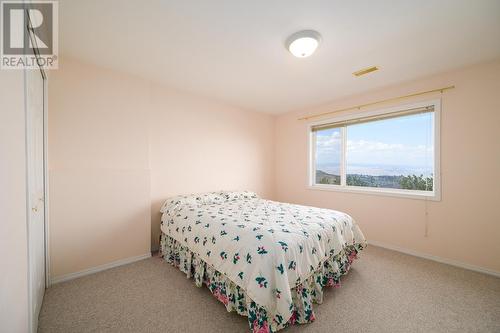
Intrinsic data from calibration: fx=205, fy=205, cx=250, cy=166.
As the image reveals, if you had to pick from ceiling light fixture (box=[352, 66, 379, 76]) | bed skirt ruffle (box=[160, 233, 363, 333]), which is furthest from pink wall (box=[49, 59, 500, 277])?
bed skirt ruffle (box=[160, 233, 363, 333])

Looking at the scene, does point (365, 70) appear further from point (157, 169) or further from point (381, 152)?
point (157, 169)

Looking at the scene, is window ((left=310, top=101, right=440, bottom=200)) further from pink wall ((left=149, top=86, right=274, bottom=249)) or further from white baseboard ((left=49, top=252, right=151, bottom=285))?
white baseboard ((left=49, top=252, right=151, bottom=285))

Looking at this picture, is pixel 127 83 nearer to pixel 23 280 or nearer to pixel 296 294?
pixel 23 280

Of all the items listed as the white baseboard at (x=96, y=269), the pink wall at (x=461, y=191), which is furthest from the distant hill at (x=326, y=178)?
the white baseboard at (x=96, y=269)

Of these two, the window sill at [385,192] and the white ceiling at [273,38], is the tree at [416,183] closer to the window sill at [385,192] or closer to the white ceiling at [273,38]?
the window sill at [385,192]

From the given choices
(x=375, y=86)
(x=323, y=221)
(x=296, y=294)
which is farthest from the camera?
(x=375, y=86)

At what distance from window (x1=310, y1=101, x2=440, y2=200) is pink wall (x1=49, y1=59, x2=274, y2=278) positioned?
2.05m

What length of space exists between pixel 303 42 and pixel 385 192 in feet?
8.05

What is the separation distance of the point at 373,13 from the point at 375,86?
1.60 meters

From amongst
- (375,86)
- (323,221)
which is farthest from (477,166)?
(323,221)

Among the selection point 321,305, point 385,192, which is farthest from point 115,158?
point 385,192

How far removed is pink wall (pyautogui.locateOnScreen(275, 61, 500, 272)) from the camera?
90.0 inches

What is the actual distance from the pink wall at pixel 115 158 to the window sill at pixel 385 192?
80.6 inches

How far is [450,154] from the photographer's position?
254 centimetres
